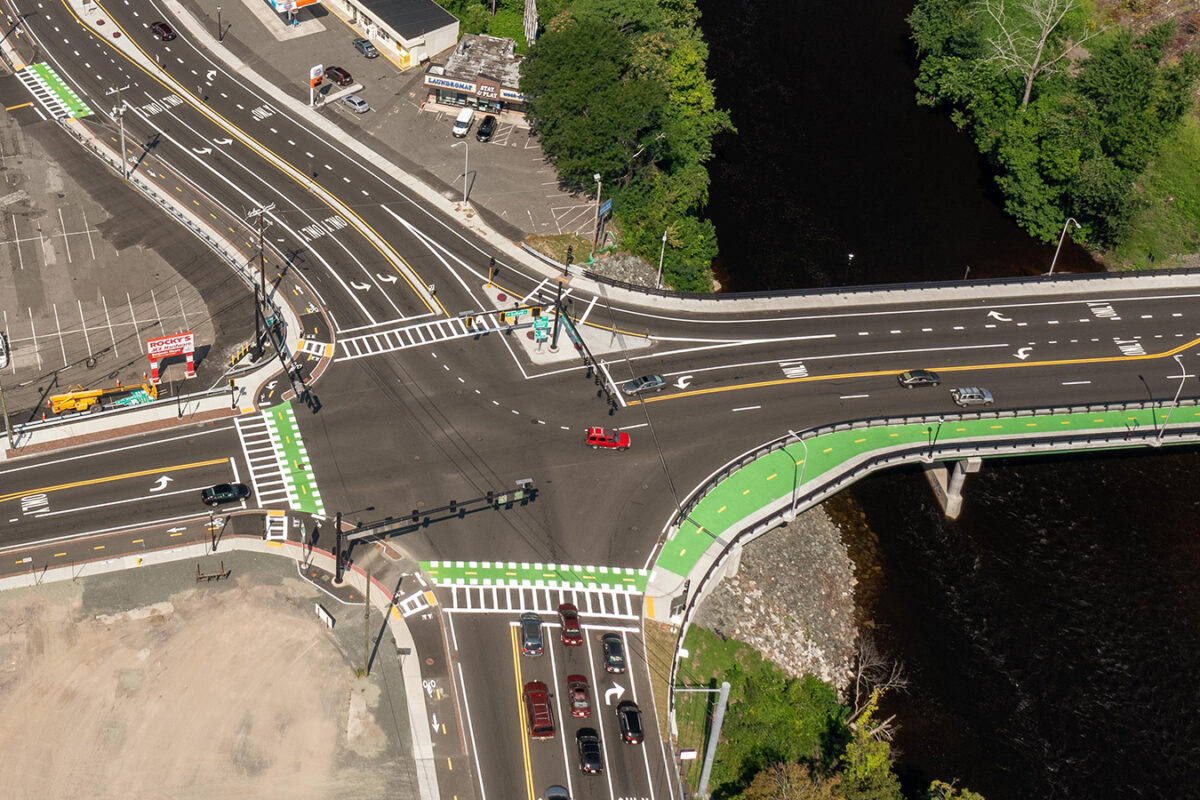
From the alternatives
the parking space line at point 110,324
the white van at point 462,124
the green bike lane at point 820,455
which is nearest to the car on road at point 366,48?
the white van at point 462,124

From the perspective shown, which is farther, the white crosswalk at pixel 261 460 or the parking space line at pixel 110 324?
the parking space line at pixel 110 324

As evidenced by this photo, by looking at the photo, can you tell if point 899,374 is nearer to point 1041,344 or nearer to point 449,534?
point 1041,344

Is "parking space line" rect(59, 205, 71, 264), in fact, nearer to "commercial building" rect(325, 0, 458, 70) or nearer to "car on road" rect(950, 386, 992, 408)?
"commercial building" rect(325, 0, 458, 70)

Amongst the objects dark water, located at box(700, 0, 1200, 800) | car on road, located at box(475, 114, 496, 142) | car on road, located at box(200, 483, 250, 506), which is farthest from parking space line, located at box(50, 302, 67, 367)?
dark water, located at box(700, 0, 1200, 800)

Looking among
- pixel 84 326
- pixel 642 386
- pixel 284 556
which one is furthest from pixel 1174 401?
pixel 84 326

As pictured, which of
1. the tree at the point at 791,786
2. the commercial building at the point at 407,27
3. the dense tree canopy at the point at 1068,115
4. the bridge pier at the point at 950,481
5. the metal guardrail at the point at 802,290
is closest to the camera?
the tree at the point at 791,786

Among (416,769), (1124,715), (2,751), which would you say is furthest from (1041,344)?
(2,751)

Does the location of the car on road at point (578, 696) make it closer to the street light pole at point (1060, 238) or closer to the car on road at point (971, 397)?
the car on road at point (971, 397)
